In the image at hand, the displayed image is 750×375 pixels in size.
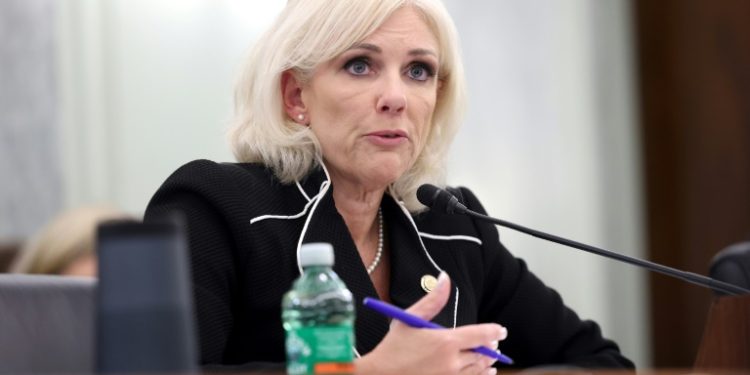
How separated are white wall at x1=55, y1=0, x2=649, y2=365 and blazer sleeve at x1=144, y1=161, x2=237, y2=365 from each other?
2.08 metres

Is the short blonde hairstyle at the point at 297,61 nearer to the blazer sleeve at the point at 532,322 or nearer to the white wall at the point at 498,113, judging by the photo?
the blazer sleeve at the point at 532,322

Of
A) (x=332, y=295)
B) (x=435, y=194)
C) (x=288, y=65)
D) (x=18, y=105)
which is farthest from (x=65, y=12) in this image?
(x=332, y=295)

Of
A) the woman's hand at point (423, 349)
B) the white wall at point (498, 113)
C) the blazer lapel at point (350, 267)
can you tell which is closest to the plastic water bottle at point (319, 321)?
the woman's hand at point (423, 349)


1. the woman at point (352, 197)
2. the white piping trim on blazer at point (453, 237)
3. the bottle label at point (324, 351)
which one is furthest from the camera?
the white piping trim on blazer at point (453, 237)

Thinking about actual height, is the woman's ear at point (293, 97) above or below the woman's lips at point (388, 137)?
above

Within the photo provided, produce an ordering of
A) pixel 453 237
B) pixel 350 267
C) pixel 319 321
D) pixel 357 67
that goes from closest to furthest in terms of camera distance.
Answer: pixel 319 321 → pixel 350 267 → pixel 357 67 → pixel 453 237

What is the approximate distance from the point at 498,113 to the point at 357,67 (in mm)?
2461

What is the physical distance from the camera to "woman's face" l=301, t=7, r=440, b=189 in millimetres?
2072

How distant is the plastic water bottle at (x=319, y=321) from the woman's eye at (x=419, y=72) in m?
0.89

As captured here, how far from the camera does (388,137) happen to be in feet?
6.89

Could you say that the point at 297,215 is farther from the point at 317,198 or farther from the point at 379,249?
the point at 379,249

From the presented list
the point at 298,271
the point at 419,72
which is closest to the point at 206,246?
the point at 298,271

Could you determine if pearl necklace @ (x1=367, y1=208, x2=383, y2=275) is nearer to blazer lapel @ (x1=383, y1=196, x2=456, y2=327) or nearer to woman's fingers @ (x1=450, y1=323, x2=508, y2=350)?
blazer lapel @ (x1=383, y1=196, x2=456, y2=327)

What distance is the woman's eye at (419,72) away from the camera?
2158mm
